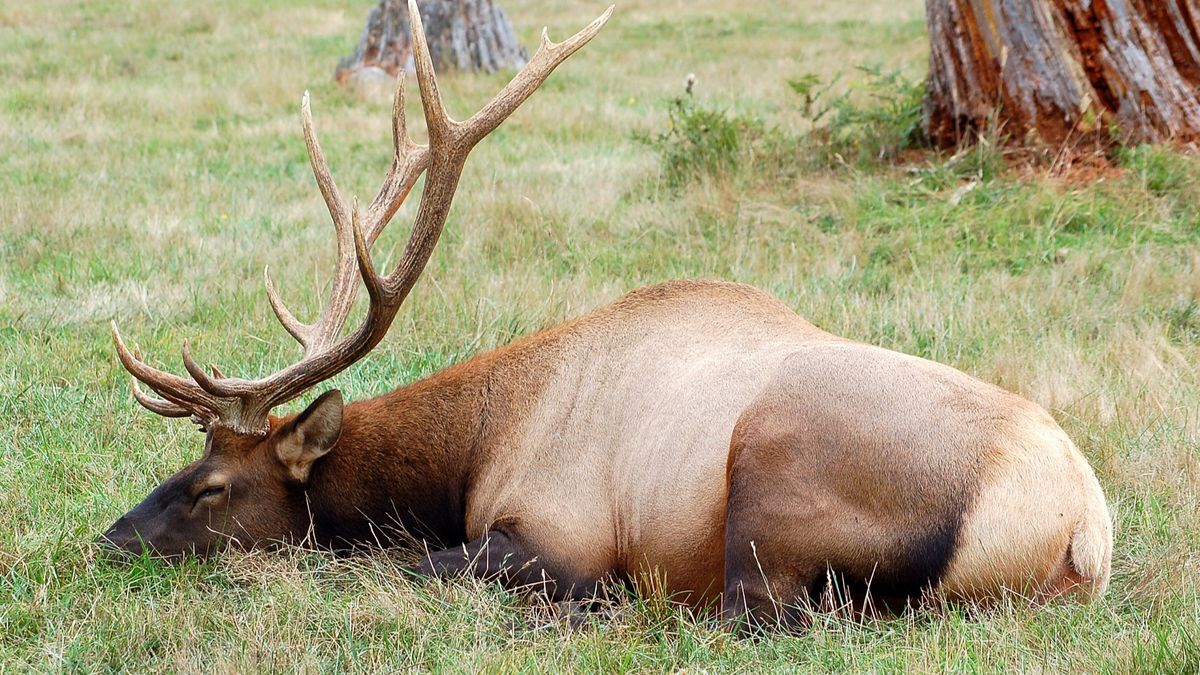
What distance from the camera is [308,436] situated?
461 cm

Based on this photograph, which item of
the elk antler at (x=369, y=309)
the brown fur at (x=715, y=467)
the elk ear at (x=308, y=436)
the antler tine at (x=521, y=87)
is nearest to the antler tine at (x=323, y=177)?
the elk antler at (x=369, y=309)

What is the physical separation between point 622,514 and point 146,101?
11224 mm

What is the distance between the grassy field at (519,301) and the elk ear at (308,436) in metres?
0.33

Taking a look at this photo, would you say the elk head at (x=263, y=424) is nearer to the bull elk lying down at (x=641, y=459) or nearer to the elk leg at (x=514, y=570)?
the bull elk lying down at (x=641, y=459)

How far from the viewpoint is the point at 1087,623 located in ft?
11.7

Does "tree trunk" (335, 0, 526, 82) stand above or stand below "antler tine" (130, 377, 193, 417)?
above

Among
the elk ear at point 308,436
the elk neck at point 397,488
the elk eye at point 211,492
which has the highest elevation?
the elk ear at point 308,436

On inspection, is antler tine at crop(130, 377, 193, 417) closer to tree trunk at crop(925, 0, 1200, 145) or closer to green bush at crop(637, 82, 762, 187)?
green bush at crop(637, 82, 762, 187)

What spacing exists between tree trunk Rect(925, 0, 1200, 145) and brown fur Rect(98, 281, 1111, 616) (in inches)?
173

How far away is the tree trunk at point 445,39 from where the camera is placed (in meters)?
15.9

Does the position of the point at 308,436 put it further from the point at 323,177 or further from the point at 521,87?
the point at 521,87

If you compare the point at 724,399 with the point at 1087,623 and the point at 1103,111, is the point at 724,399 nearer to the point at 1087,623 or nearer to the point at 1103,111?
the point at 1087,623

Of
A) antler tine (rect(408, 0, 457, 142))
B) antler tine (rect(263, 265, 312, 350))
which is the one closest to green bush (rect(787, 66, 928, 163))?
antler tine (rect(408, 0, 457, 142))

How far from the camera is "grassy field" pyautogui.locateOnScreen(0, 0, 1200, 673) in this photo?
380 cm
